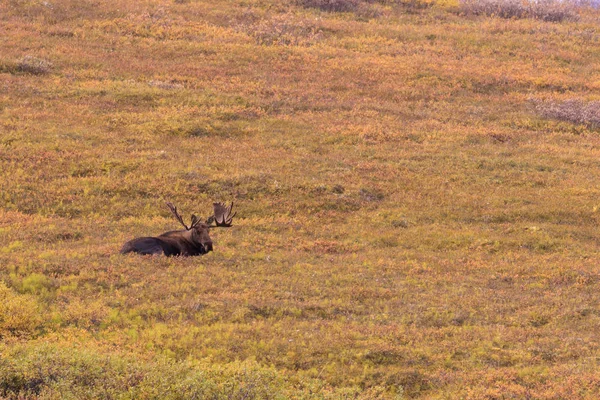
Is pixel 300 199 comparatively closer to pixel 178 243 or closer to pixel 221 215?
pixel 221 215

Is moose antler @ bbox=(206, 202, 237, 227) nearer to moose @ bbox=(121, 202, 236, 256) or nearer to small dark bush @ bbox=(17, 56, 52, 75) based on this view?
moose @ bbox=(121, 202, 236, 256)

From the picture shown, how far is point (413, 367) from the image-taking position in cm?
1138

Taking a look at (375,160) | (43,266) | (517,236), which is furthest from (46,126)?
(517,236)

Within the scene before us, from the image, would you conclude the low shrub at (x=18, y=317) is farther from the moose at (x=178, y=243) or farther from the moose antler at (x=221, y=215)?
the moose antler at (x=221, y=215)

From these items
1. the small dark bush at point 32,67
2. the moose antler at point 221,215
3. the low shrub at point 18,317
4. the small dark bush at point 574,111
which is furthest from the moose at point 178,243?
the small dark bush at point 574,111

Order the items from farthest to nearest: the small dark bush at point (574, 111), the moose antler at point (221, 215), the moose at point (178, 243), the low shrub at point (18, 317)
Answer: the small dark bush at point (574, 111) → the moose antler at point (221, 215) → the moose at point (178, 243) → the low shrub at point (18, 317)

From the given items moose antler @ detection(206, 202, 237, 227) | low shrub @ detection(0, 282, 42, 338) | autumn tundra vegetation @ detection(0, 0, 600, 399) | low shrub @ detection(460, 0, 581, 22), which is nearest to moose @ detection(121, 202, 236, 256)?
moose antler @ detection(206, 202, 237, 227)

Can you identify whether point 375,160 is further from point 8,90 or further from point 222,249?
point 8,90

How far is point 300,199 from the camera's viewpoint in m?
23.0

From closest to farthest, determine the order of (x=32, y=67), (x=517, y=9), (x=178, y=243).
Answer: (x=178, y=243) < (x=32, y=67) < (x=517, y=9)

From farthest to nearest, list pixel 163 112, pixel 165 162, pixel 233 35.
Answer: pixel 233 35
pixel 163 112
pixel 165 162

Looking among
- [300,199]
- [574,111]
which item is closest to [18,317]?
[300,199]

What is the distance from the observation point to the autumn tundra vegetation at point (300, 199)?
1121 centimetres

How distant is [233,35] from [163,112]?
12232 millimetres
